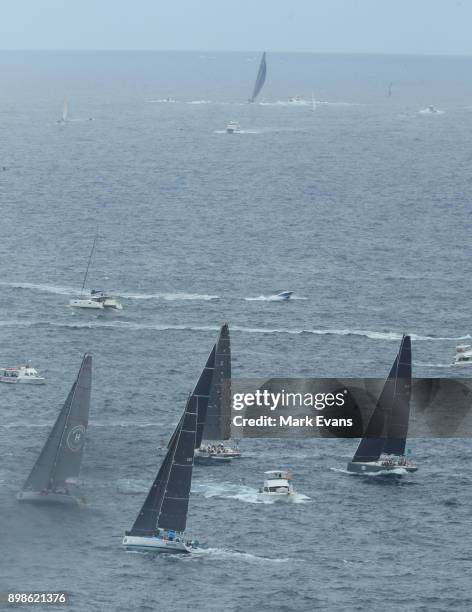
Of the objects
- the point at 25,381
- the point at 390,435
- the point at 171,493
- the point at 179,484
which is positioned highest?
the point at 25,381

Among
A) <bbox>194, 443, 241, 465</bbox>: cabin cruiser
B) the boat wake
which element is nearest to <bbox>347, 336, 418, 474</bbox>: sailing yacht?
the boat wake

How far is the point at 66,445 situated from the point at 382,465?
3058 centimetres

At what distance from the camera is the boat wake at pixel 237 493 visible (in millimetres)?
127375

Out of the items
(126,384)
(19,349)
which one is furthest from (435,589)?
(19,349)

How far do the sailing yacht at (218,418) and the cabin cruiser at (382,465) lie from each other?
1058 centimetres

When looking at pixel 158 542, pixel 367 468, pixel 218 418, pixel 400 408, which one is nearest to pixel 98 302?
pixel 218 418

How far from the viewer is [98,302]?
19288cm

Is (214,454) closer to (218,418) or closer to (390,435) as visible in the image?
(218,418)

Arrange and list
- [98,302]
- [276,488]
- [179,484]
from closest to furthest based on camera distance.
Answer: [179,484] < [276,488] < [98,302]

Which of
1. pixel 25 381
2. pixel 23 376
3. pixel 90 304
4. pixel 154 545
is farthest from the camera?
pixel 90 304

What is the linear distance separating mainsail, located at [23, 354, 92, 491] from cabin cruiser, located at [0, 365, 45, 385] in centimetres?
3887

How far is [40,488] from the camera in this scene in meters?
121

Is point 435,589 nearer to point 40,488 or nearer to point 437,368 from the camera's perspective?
point 40,488

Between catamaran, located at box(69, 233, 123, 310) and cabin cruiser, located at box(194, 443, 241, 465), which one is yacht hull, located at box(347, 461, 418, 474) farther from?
catamaran, located at box(69, 233, 123, 310)
